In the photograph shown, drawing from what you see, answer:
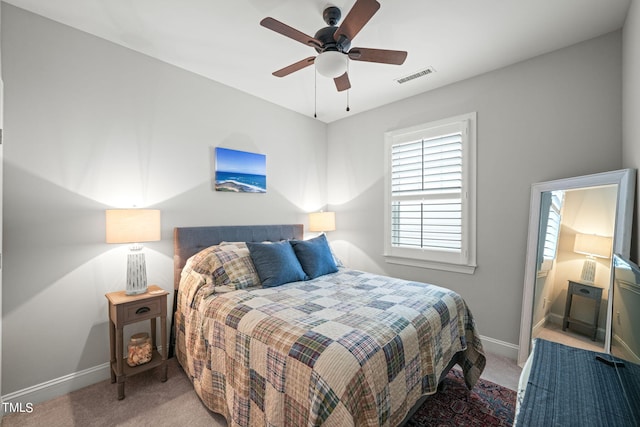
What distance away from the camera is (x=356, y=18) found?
165 cm

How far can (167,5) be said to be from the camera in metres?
2.00

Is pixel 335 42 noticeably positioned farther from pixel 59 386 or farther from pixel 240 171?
pixel 59 386

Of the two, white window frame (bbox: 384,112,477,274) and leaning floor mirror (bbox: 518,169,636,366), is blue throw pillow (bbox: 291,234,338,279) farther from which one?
leaning floor mirror (bbox: 518,169,636,366)

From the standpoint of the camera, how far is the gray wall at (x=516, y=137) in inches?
91.3

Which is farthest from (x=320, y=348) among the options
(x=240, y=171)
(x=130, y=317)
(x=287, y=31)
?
(x=240, y=171)

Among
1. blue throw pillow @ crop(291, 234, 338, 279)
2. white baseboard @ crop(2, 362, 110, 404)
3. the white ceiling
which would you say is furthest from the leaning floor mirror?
white baseboard @ crop(2, 362, 110, 404)

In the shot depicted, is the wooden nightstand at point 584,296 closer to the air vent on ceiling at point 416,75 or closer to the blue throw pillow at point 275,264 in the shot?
the blue throw pillow at point 275,264

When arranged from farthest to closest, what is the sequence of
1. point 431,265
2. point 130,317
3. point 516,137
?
point 431,265 < point 516,137 < point 130,317

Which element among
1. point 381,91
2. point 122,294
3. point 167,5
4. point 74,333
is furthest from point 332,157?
→ point 74,333

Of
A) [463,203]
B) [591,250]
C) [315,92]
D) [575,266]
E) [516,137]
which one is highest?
[315,92]

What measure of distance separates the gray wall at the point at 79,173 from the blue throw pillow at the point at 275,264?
0.88 m

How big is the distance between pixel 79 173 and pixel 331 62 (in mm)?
2180

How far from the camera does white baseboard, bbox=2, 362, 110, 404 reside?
2.01 meters

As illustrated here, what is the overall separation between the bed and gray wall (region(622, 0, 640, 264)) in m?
1.30
